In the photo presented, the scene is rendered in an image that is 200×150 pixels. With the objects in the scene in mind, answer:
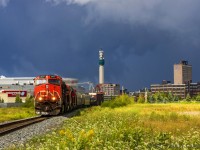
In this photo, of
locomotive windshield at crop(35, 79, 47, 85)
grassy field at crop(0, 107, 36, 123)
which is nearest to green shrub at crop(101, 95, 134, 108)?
grassy field at crop(0, 107, 36, 123)


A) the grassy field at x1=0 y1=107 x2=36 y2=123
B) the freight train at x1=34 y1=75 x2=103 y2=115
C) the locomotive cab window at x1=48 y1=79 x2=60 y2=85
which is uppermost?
the locomotive cab window at x1=48 y1=79 x2=60 y2=85

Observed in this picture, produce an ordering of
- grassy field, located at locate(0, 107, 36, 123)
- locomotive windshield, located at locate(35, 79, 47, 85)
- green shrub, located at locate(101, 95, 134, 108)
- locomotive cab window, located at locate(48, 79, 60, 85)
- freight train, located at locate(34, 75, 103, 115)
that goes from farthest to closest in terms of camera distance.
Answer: green shrub, located at locate(101, 95, 134, 108) < grassy field, located at locate(0, 107, 36, 123) < locomotive windshield, located at locate(35, 79, 47, 85) < locomotive cab window, located at locate(48, 79, 60, 85) < freight train, located at locate(34, 75, 103, 115)

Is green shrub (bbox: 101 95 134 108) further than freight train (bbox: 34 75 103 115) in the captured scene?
Yes

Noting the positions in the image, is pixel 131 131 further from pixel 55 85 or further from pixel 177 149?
pixel 55 85

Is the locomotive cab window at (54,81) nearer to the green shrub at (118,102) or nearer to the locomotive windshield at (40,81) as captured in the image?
the locomotive windshield at (40,81)

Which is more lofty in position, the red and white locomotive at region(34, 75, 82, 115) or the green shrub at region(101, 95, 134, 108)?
the red and white locomotive at region(34, 75, 82, 115)

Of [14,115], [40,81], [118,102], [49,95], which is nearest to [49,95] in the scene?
[49,95]

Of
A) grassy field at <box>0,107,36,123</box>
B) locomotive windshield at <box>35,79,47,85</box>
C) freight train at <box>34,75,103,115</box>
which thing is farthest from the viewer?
grassy field at <box>0,107,36,123</box>

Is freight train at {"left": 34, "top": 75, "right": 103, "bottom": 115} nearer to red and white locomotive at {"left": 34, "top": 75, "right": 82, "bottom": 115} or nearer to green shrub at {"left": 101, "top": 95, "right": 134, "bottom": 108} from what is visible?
red and white locomotive at {"left": 34, "top": 75, "right": 82, "bottom": 115}

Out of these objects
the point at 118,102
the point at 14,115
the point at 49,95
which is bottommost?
the point at 14,115

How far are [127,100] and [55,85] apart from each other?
192ft

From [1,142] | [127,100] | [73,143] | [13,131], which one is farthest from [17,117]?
[127,100]

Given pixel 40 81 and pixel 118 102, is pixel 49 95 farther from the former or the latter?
pixel 118 102

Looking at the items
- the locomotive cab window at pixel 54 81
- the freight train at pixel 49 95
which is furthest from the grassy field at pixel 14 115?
the locomotive cab window at pixel 54 81
